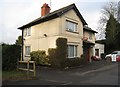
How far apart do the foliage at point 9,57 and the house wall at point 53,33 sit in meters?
6.18

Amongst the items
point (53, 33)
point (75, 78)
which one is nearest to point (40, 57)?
point (53, 33)

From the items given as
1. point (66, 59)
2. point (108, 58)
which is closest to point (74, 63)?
point (66, 59)

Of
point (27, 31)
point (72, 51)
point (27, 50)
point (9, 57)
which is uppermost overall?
point (27, 31)

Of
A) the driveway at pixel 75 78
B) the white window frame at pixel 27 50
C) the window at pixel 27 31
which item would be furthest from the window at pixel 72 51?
the window at pixel 27 31

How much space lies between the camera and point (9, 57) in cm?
1747

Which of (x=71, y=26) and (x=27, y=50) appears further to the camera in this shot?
(x=27, y=50)

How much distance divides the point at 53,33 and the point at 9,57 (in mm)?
7391

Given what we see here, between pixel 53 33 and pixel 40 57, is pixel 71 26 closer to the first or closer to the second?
pixel 53 33

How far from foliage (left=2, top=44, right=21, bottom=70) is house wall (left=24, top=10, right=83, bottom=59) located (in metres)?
6.18

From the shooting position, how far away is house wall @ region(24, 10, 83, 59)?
2303 centimetres

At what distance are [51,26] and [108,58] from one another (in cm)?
1564

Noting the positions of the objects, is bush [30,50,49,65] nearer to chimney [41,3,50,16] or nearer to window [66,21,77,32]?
window [66,21,77,32]

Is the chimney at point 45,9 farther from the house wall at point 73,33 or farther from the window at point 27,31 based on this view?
the house wall at point 73,33

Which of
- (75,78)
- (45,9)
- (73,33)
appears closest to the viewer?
(75,78)
